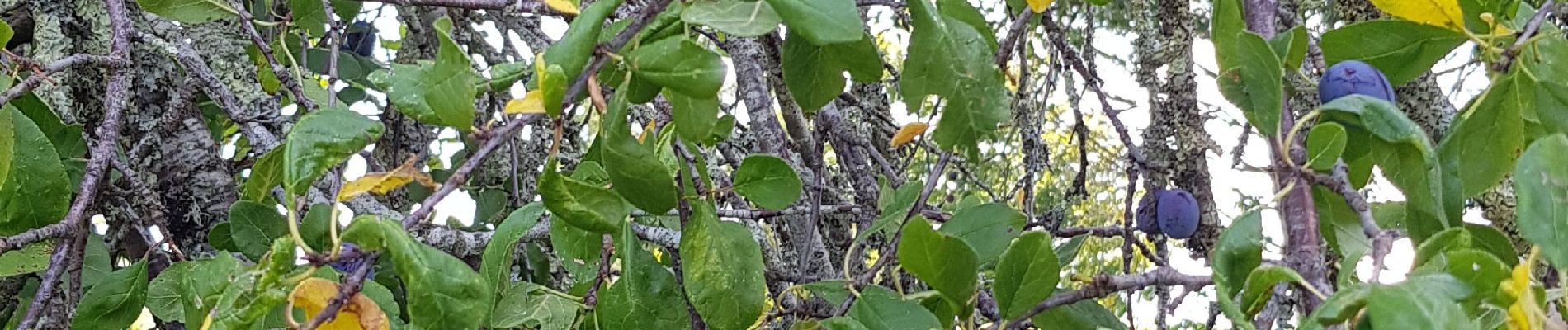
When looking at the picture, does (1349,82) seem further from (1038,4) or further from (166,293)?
(166,293)

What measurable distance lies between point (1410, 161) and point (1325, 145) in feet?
0.16

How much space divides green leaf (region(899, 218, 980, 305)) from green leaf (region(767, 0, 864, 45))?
144 mm

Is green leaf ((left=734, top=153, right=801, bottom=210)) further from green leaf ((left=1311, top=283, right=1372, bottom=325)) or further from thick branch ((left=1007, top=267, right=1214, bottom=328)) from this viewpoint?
green leaf ((left=1311, top=283, right=1372, bottom=325))

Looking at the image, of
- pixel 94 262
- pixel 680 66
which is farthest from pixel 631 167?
pixel 94 262

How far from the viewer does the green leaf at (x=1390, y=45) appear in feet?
2.34

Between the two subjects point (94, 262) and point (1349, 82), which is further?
point (94, 262)

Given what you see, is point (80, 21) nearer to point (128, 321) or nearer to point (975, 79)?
point (128, 321)

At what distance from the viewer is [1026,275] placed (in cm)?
67

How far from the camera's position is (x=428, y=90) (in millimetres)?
524

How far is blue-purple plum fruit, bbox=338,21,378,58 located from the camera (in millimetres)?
1727

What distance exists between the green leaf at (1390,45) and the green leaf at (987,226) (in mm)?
229

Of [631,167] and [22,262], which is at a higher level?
[631,167]

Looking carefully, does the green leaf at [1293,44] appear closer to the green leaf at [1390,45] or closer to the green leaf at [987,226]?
the green leaf at [1390,45]

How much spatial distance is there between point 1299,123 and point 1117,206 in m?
2.06
